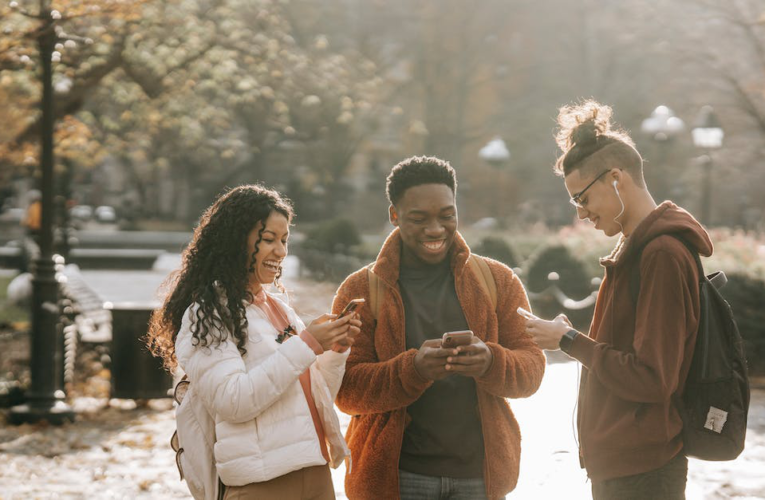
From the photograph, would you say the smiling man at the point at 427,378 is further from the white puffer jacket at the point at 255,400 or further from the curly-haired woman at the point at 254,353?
the white puffer jacket at the point at 255,400

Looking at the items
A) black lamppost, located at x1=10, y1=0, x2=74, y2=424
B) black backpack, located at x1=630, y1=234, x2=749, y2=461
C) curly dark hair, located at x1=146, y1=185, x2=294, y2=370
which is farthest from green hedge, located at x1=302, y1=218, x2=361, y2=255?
black backpack, located at x1=630, y1=234, x2=749, y2=461

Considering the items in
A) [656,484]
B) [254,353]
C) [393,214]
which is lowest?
[656,484]

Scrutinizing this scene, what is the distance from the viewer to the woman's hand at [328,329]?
2.81 metres

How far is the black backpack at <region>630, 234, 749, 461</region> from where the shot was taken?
2.79 metres

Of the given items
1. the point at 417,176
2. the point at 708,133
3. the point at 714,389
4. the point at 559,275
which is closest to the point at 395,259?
the point at 417,176

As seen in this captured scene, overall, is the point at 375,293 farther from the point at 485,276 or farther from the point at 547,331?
the point at 547,331

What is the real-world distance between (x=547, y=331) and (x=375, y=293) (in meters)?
0.60

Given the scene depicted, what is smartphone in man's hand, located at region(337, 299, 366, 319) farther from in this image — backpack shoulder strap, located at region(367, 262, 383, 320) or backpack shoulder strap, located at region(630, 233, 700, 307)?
backpack shoulder strap, located at region(630, 233, 700, 307)

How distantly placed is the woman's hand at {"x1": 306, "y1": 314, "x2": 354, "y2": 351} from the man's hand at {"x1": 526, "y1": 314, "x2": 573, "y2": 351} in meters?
0.60

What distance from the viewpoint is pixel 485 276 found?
3.19 meters

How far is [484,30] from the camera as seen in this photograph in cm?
4222

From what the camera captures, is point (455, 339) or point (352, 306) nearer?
point (455, 339)

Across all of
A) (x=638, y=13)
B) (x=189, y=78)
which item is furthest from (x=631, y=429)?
(x=638, y=13)

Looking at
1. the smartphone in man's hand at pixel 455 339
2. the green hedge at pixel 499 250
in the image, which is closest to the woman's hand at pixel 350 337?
the smartphone in man's hand at pixel 455 339
